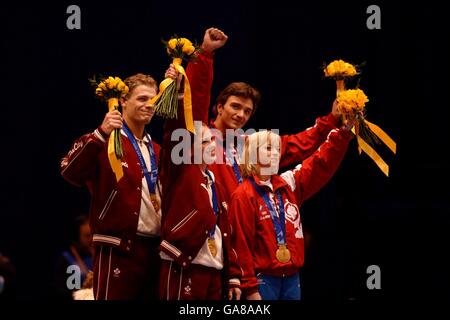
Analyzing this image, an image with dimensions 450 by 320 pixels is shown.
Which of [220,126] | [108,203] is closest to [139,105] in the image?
[108,203]

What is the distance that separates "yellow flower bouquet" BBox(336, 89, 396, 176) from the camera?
4.18 m

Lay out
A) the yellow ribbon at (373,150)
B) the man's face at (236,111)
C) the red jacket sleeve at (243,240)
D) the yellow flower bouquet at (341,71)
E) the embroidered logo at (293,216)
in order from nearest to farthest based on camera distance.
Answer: the red jacket sleeve at (243,240), the embroidered logo at (293,216), the yellow ribbon at (373,150), the yellow flower bouquet at (341,71), the man's face at (236,111)

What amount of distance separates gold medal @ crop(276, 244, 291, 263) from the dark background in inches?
57.3

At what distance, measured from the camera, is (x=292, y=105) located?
5.75m

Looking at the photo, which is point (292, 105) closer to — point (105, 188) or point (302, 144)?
point (302, 144)

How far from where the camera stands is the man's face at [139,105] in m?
4.01

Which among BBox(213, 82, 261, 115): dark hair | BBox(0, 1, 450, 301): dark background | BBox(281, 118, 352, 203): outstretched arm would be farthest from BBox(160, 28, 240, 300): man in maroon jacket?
BBox(0, 1, 450, 301): dark background

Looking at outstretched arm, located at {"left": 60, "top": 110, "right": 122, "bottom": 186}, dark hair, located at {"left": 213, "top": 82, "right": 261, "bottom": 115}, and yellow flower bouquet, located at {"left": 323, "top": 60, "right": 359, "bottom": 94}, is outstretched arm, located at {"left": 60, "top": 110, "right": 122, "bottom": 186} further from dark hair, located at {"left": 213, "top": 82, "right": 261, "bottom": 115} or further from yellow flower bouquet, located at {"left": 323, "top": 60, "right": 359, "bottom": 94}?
yellow flower bouquet, located at {"left": 323, "top": 60, "right": 359, "bottom": 94}

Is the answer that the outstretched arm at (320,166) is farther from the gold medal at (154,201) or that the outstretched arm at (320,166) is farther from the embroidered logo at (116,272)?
the embroidered logo at (116,272)

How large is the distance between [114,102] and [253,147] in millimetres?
776

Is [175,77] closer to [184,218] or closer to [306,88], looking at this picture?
[184,218]

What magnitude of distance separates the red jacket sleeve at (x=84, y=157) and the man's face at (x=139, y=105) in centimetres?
39

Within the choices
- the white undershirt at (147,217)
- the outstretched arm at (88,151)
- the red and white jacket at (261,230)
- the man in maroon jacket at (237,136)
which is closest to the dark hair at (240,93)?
the man in maroon jacket at (237,136)
